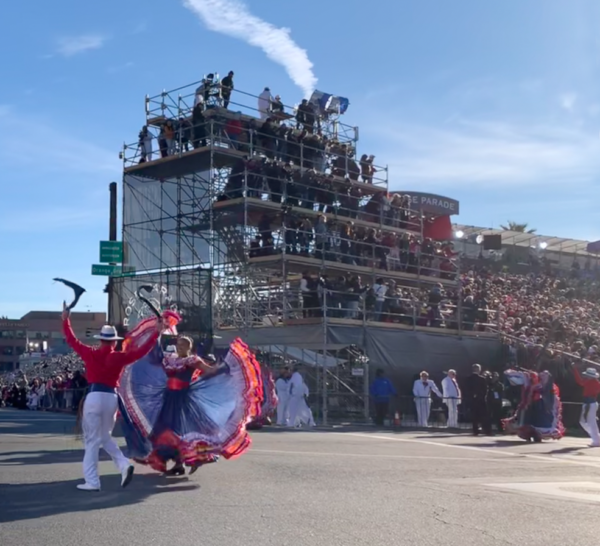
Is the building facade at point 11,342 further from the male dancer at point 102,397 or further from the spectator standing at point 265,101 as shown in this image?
the male dancer at point 102,397

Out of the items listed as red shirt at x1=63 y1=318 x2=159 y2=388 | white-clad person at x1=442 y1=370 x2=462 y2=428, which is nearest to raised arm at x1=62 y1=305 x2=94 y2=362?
red shirt at x1=63 y1=318 x2=159 y2=388

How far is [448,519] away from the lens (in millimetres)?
8953

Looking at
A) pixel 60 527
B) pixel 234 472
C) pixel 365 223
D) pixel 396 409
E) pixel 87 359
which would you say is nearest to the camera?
pixel 60 527

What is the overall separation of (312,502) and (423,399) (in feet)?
55.7

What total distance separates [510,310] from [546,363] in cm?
1117

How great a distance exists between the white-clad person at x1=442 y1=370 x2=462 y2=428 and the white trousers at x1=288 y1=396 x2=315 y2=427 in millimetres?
4139

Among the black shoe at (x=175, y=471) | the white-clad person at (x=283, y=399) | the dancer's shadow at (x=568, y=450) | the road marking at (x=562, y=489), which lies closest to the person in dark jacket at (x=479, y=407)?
the dancer's shadow at (x=568, y=450)

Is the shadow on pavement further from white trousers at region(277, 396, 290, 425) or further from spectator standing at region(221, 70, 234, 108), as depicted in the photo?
spectator standing at region(221, 70, 234, 108)

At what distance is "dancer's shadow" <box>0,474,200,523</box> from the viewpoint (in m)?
8.98

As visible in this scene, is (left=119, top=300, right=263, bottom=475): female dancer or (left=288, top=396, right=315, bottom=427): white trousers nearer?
(left=119, top=300, right=263, bottom=475): female dancer

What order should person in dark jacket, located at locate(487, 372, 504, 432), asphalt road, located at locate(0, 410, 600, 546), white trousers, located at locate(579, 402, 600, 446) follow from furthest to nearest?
person in dark jacket, located at locate(487, 372, 504, 432), white trousers, located at locate(579, 402, 600, 446), asphalt road, located at locate(0, 410, 600, 546)

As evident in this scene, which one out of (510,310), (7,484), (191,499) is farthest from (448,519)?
(510,310)

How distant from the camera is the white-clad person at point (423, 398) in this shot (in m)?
A: 26.4

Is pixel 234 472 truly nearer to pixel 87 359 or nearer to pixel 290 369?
pixel 87 359
